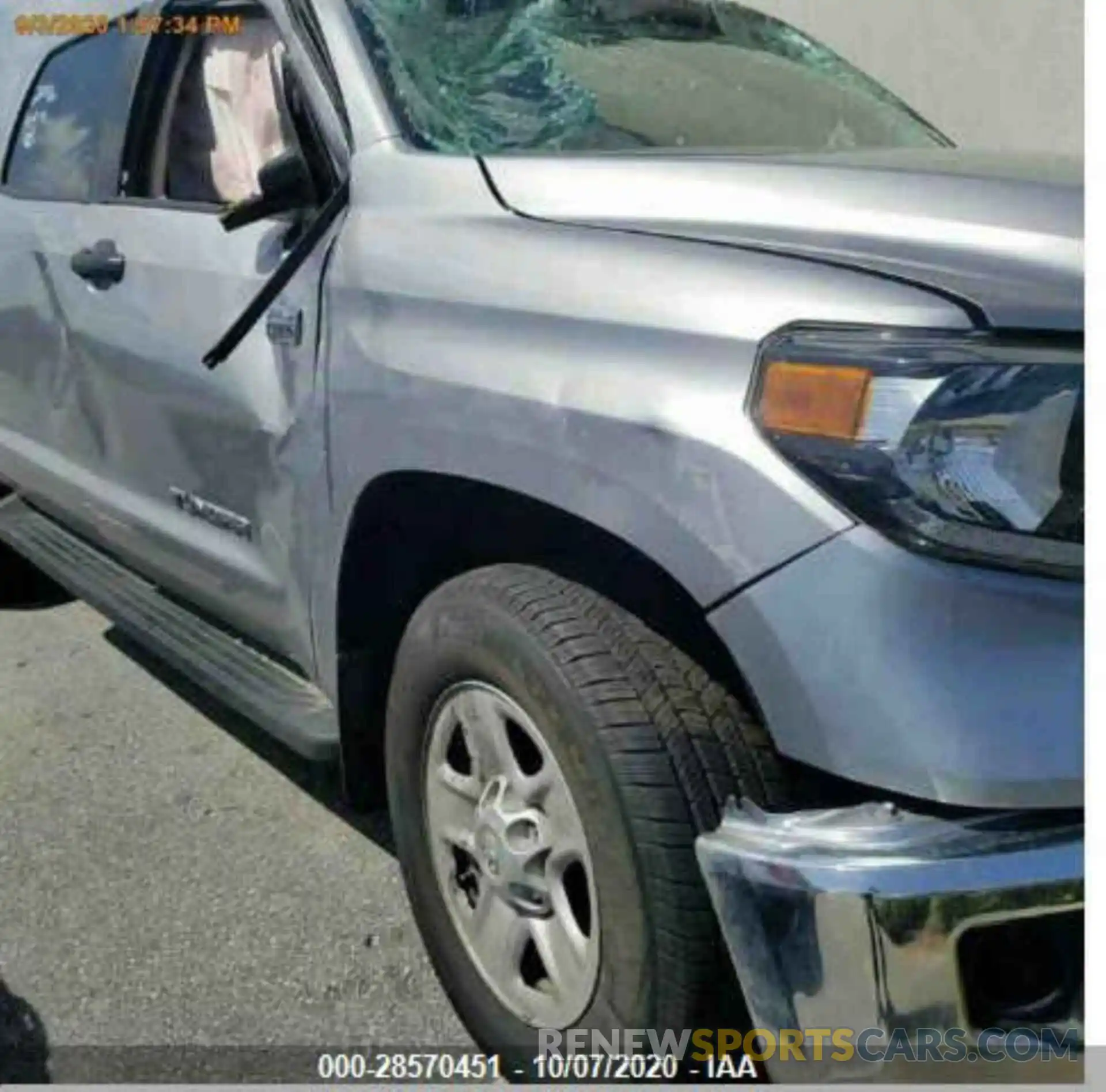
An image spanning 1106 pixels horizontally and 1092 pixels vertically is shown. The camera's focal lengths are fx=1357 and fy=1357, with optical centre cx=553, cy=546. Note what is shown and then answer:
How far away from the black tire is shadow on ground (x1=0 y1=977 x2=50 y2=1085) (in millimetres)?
1045

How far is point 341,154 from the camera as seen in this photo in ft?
8.29

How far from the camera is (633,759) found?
1878 mm

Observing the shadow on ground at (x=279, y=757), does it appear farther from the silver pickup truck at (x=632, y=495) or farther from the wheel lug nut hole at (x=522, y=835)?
the wheel lug nut hole at (x=522, y=835)

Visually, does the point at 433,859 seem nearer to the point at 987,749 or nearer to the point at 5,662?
the point at 987,749

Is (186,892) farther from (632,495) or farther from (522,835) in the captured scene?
(632,495)

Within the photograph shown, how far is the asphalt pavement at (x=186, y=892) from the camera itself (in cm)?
256

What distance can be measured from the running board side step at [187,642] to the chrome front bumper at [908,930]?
3.75 feet

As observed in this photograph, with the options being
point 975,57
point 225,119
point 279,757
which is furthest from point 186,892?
point 975,57

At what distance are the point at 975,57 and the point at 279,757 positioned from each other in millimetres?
4254

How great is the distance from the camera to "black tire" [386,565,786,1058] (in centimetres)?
187

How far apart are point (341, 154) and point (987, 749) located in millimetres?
1609

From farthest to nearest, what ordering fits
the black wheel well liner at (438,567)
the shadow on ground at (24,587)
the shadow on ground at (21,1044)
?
the shadow on ground at (24,587)
the shadow on ground at (21,1044)
the black wheel well liner at (438,567)
